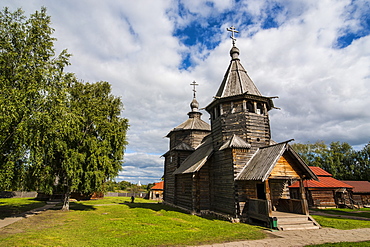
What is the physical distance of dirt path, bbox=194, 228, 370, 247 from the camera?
885 cm

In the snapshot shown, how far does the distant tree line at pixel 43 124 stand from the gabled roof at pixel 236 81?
11072mm

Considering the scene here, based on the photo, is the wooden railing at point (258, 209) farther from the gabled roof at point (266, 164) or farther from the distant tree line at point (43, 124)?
the distant tree line at point (43, 124)

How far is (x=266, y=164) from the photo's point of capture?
44.3 feet

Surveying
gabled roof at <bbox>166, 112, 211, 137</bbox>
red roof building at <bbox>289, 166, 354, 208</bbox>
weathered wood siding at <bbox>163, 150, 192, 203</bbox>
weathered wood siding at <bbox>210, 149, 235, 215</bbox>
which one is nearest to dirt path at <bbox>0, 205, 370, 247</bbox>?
weathered wood siding at <bbox>210, 149, 235, 215</bbox>

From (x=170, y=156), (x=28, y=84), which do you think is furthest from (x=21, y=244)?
(x=170, y=156)

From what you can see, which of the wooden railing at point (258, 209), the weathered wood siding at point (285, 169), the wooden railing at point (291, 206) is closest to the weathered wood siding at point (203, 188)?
the wooden railing at point (258, 209)

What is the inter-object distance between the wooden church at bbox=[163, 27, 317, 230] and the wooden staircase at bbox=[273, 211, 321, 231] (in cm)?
29

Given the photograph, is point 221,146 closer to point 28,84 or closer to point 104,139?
point 104,139

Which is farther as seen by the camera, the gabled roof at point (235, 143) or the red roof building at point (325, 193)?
the red roof building at point (325, 193)

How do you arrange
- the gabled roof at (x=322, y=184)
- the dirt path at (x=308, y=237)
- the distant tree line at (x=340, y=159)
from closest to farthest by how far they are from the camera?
the dirt path at (x=308, y=237) → the gabled roof at (x=322, y=184) → the distant tree line at (x=340, y=159)

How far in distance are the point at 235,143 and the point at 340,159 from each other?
46.7 meters

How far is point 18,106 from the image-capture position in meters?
12.5

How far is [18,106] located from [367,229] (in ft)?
69.6

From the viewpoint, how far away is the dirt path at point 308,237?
8852mm
